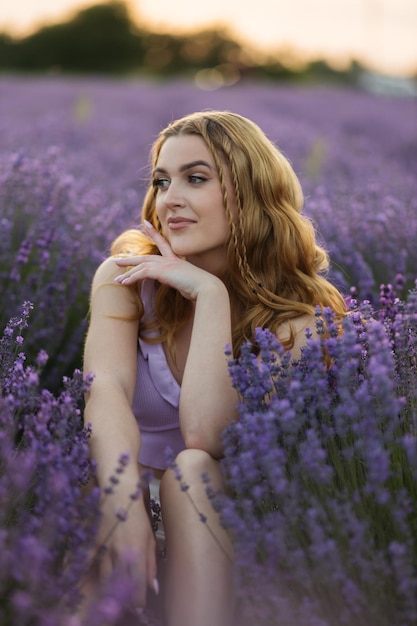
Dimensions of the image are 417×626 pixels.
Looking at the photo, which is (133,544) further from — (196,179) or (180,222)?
(196,179)

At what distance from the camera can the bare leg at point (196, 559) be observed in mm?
1654

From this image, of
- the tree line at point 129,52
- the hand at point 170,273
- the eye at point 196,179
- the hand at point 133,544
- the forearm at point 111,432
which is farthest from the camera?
the tree line at point 129,52

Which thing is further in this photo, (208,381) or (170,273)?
(170,273)

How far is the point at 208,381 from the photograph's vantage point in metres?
2.03

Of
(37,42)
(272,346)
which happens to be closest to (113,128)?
(272,346)

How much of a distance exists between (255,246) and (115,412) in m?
0.76

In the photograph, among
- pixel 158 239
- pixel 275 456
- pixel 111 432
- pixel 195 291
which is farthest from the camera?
pixel 158 239

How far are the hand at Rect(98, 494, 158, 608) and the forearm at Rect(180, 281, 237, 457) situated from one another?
0.31m

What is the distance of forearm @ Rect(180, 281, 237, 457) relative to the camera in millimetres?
1979

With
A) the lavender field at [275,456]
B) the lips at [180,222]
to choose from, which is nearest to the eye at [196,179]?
the lips at [180,222]

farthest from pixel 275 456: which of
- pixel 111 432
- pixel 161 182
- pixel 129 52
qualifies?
pixel 129 52

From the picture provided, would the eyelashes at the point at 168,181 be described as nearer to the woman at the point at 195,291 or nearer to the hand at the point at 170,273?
the woman at the point at 195,291

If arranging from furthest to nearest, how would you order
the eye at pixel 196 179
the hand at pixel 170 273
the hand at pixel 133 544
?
the eye at pixel 196 179, the hand at pixel 170 273, the hand at pixel 133 544

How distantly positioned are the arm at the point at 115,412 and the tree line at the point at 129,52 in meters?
44.9
